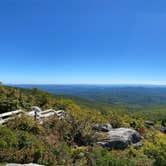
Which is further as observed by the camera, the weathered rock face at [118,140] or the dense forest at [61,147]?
the weathered rock face at [118,140]

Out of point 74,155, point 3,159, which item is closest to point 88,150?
point 74,155

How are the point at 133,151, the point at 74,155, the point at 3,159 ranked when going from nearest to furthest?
the point at 3,159, the point at 74,155, the point at 133,151

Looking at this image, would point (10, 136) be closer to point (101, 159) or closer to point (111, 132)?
point (101, 159)

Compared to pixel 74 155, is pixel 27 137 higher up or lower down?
higher up

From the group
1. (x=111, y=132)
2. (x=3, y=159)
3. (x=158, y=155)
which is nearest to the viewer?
(x=3, y=159)

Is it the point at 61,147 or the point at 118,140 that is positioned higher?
the point at 61,147

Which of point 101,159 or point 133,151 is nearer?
point 101,159

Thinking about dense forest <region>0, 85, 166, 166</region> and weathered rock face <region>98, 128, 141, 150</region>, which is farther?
weathered rock face <region>98, 128, 141, 150</region>

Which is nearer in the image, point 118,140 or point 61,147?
point 61,147
